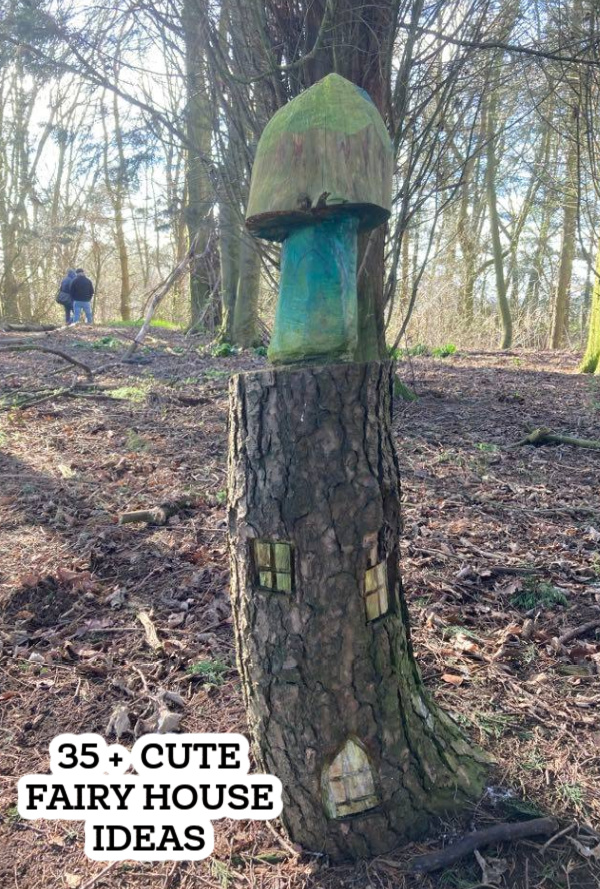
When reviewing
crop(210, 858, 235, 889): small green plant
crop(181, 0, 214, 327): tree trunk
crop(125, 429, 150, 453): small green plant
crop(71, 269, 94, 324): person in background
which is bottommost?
crop(210, 858, 235, 889): small green plant

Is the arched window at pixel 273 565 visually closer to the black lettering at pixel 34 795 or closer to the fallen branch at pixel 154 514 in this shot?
the black lettering at pixel 34 795

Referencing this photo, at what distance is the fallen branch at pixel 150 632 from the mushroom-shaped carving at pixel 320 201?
1553 mm

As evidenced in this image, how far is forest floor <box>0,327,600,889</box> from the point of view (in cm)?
169

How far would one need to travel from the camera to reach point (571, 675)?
2.34 meters

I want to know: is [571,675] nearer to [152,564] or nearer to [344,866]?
[344,866]

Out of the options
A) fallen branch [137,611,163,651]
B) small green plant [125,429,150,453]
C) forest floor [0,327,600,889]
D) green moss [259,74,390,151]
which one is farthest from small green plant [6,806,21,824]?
small green plant [125,429,150,453]

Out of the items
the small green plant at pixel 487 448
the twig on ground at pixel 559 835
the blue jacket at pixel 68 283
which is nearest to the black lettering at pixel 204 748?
the twig on ground at pixel 559 835

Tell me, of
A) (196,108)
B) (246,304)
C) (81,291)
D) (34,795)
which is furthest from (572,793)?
(81,291)

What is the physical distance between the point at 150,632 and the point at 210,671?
39 cm

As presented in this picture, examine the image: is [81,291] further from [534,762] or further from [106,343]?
[534,762]

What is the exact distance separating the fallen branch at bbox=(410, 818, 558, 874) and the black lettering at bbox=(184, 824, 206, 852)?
1.96 feet

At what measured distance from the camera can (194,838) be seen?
1729 mm

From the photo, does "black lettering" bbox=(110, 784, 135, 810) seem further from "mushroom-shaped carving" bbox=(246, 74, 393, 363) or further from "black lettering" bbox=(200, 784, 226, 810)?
"mushroom-shaped carving" bbox=(246, 74, 393, 363)

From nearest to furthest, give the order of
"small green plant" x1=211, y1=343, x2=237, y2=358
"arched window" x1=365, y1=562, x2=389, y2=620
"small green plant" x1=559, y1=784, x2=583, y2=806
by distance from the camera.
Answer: "arched window" x1=365, y1=562, x2=389, y2=620 < "small green plant" x1=559, y1=784, x2=583, y2=806 < "small green plant" x1=211, y1=343, x2=237, y2=358
